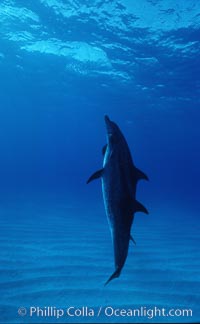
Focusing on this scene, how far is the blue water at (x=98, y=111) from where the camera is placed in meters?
6.00

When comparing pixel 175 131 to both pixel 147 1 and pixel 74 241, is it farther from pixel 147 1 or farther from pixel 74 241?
pixel 74 241

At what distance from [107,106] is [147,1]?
92.3 ft

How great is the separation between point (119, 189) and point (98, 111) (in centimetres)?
4908

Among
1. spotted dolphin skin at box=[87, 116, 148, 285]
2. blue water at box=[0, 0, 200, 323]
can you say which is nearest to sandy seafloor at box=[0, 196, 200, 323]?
blue water at box=[0, 0, 200, 323]

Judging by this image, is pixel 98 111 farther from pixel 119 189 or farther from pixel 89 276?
pixel 119 189

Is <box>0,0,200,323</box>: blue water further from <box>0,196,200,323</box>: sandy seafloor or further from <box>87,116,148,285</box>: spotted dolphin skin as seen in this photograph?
<box>87,116,148,285</box>: spotted dolphin skin

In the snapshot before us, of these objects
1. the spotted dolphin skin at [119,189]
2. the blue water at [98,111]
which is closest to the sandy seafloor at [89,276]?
the blue water at [98,111]

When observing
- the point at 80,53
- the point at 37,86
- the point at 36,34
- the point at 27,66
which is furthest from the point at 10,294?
the point at 37,86

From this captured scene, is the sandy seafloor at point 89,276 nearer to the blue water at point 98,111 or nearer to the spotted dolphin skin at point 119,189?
the blue water at point 98,111

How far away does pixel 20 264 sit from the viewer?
7422 millimetres

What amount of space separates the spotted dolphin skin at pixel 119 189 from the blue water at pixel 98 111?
10.7 feet

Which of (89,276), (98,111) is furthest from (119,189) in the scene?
(98,111)

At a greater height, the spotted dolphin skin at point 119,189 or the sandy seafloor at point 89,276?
the spotted dolphin skin at point 119,189

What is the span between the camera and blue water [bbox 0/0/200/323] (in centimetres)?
600
